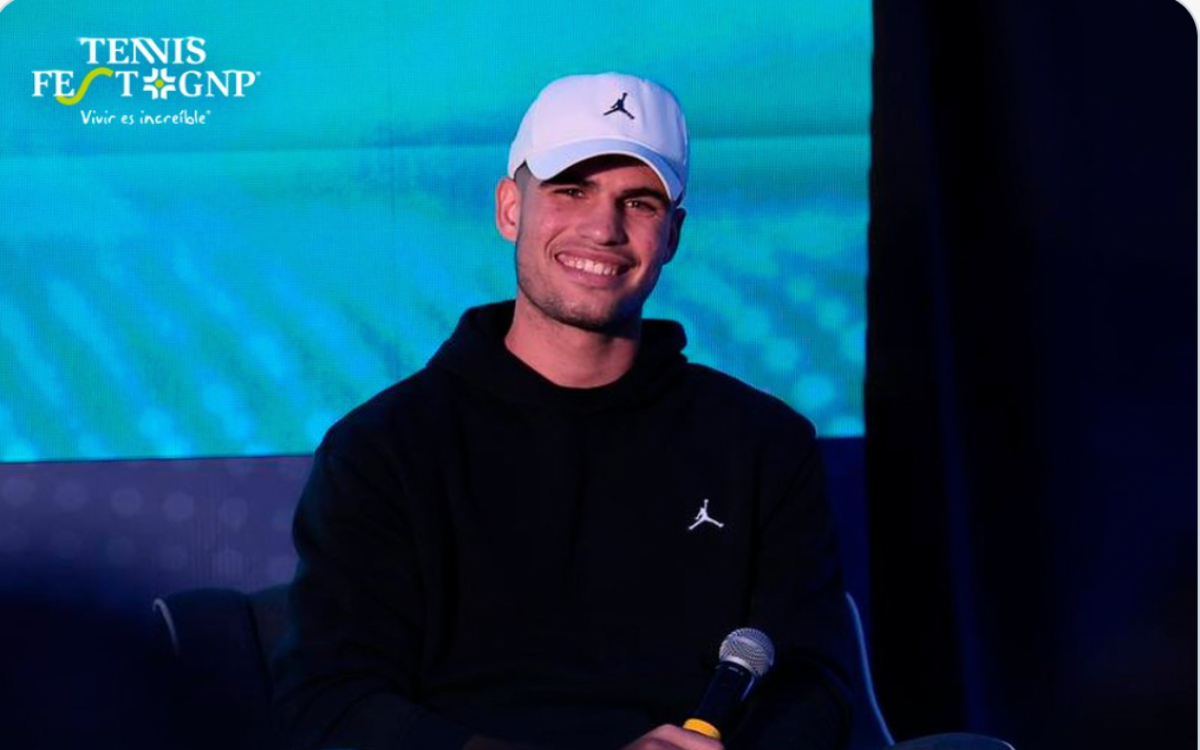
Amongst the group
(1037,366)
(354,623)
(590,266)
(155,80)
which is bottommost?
(354,623)

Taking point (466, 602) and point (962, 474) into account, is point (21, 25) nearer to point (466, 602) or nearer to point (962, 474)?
point (466, 602)

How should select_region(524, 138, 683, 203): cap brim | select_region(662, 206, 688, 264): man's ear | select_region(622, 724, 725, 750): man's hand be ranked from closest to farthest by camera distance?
1. select_region(622, 724, 725, 750): man's hand
2. select_region(524, 138, 683, 203): cap brim
3. select_region(662, 206, 688, 264): man's ear

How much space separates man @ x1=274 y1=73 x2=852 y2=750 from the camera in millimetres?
2070

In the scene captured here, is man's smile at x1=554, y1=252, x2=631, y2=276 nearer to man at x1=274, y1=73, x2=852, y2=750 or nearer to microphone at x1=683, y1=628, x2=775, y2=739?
man at x1=274, y1=73, x2=852, y2=750

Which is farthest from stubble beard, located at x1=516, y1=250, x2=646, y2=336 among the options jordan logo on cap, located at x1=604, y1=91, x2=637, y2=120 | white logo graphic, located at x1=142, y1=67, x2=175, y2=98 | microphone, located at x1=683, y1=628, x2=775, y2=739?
white logo graphic, located at x1=142, y1=67, x2=175, y2=98

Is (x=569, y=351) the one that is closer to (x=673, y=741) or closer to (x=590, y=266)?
(x=590, y=266)

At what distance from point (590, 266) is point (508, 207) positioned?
0.76ft

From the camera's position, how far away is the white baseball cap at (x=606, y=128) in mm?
2166

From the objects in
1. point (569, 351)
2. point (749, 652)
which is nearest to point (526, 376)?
point (569, 351)

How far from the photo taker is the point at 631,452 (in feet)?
7.32

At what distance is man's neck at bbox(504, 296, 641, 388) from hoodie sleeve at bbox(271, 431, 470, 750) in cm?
26

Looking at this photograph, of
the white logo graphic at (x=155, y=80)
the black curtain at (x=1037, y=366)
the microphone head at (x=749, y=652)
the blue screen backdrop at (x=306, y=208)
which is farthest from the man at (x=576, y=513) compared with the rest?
the white logo graphic at (x=155, y=80)

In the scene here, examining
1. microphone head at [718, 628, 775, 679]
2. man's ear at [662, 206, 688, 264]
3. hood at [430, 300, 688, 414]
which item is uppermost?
→ man's ear at [662, 206, 688, 264]

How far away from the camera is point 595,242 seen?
2170 millimetres
